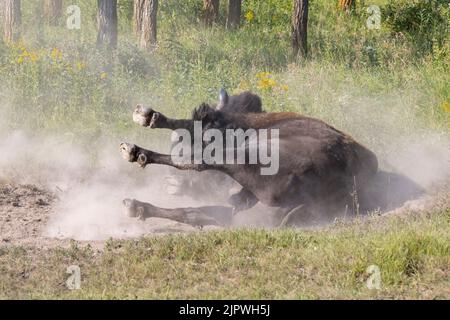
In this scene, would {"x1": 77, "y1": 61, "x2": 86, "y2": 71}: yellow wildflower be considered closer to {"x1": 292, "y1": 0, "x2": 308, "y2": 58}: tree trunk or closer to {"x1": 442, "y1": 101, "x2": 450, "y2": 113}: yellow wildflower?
{"x1": 292, "y1": 0, "x2": 308, "y2": 58}: tree trunk

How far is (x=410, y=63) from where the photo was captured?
44.9 feet

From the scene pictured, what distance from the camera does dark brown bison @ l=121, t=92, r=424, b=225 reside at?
8195mm

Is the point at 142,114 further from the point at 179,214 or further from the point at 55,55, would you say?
the point at 55,55

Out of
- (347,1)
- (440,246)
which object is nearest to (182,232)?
(440,246)

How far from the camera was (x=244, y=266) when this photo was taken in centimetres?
676

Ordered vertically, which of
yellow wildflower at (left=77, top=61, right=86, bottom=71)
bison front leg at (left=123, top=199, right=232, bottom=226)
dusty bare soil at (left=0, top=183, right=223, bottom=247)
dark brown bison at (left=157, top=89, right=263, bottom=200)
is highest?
yellow wildflower at (left=77, top=61, right=86, bottom=71)

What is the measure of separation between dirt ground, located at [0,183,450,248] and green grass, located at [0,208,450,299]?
0.61 meters

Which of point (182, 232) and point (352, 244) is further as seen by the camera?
point (182, 232)

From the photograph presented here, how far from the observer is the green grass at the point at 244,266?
6.26m

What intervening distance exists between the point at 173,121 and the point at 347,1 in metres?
11.1

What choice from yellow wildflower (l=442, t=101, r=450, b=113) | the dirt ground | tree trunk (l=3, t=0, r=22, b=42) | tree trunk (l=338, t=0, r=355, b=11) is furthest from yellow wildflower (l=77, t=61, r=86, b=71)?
tree trunk (l=338, t=0, r=355, b=11)

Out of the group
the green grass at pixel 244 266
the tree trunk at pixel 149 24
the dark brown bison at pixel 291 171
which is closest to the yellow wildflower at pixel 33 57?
the tree trunk at pixel 149 24

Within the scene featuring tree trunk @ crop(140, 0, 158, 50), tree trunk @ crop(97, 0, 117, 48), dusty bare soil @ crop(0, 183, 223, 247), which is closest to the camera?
dusty bare soil @ crop(0, 183, 223, 247)
